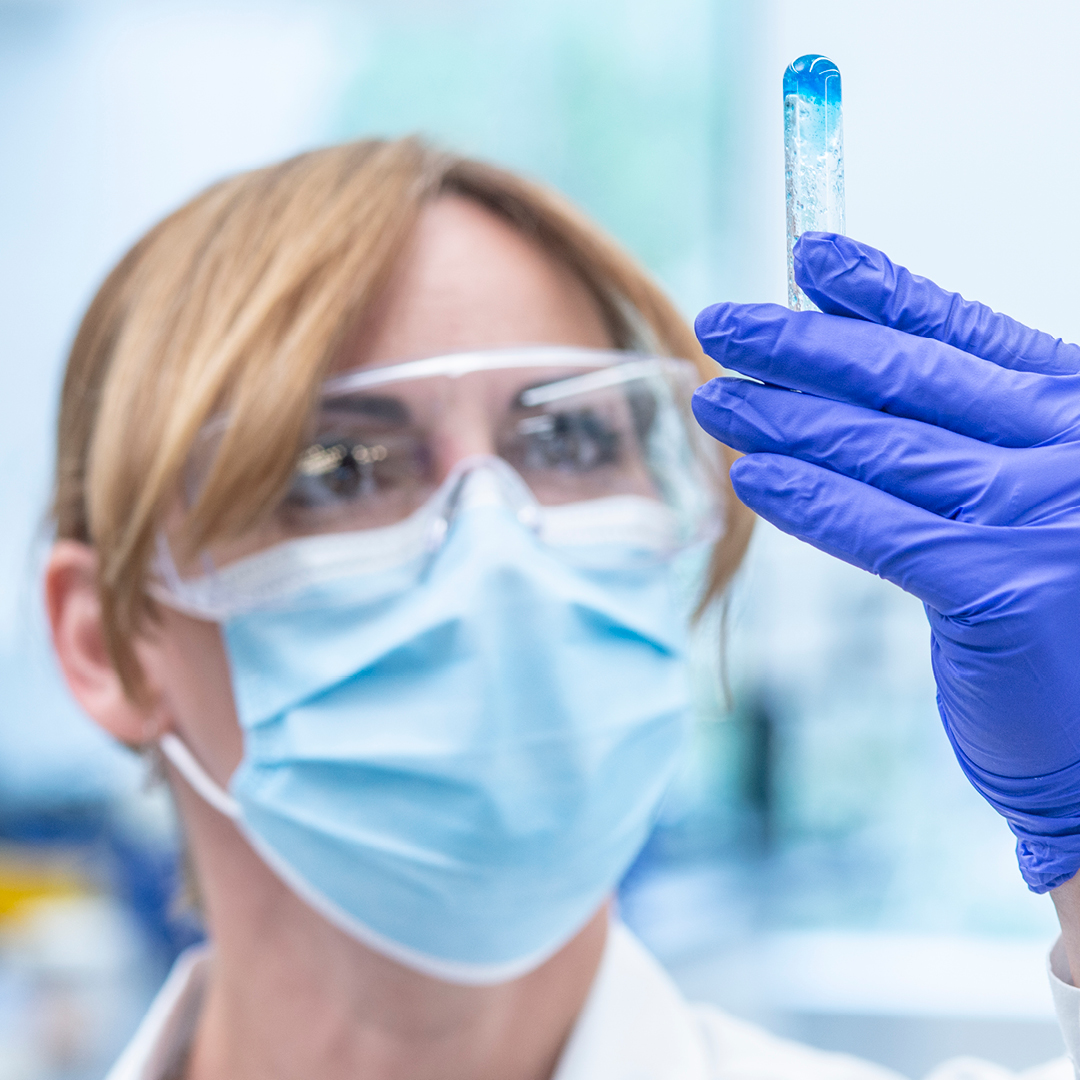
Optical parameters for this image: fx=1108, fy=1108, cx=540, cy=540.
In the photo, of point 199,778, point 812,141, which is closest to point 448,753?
point 199,778

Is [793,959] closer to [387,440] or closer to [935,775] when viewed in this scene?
[935,775]

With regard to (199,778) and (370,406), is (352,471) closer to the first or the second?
(370,406)

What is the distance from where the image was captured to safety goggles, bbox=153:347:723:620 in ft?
4.15

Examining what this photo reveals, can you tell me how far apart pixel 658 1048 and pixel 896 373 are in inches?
36.3

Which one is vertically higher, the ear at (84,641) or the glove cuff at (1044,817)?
the glove cuff at (1044,817)

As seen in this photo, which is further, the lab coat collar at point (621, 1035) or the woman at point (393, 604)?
the lab coat collar at point (621, 1035)

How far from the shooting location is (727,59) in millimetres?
3213

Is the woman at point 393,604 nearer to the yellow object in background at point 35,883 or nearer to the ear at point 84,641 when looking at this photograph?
the ear at point 84,641

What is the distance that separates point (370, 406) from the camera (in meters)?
1.29

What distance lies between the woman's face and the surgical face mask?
0.04 metres

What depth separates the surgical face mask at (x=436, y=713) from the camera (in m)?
1.19

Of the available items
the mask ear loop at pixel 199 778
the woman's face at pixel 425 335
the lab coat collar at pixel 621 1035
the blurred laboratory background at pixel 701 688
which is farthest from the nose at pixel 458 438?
the blurred laboratory background at pixel 701 688

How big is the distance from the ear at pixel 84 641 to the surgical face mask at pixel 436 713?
121mm

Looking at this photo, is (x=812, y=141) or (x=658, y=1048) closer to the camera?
(x=812, y=141)
